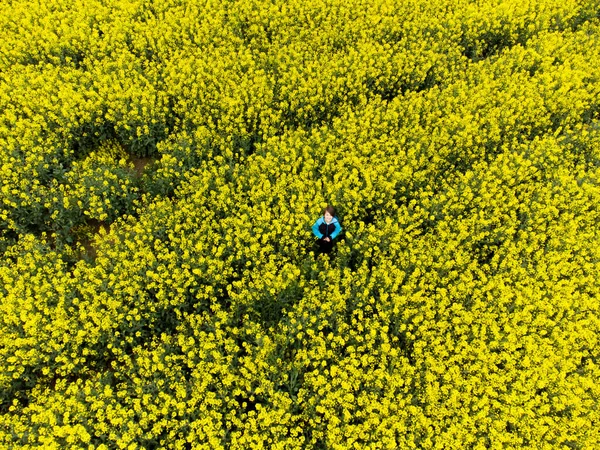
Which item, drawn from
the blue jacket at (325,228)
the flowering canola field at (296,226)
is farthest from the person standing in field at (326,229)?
the flowering canola field at (296,226)

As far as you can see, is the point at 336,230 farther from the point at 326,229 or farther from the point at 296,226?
the point at 296,226

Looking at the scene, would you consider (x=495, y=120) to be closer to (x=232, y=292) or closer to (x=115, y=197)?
(x=232, y=292)

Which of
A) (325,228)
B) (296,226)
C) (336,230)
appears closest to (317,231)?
(325,228)

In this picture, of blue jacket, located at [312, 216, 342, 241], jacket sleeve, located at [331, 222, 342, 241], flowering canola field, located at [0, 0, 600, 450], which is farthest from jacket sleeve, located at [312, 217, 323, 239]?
flowering canola field, located at [0, 0, 600, 450]

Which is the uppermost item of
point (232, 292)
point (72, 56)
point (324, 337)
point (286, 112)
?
point (72, 56)

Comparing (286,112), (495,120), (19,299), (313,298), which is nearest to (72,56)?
(286,112)

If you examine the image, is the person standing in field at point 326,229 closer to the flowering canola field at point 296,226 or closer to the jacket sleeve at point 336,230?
the jacket sleeve at point 336,230

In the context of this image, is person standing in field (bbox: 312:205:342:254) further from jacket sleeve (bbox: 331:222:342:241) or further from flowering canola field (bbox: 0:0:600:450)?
flowering canola field (bbox: 0:0:600:450)
